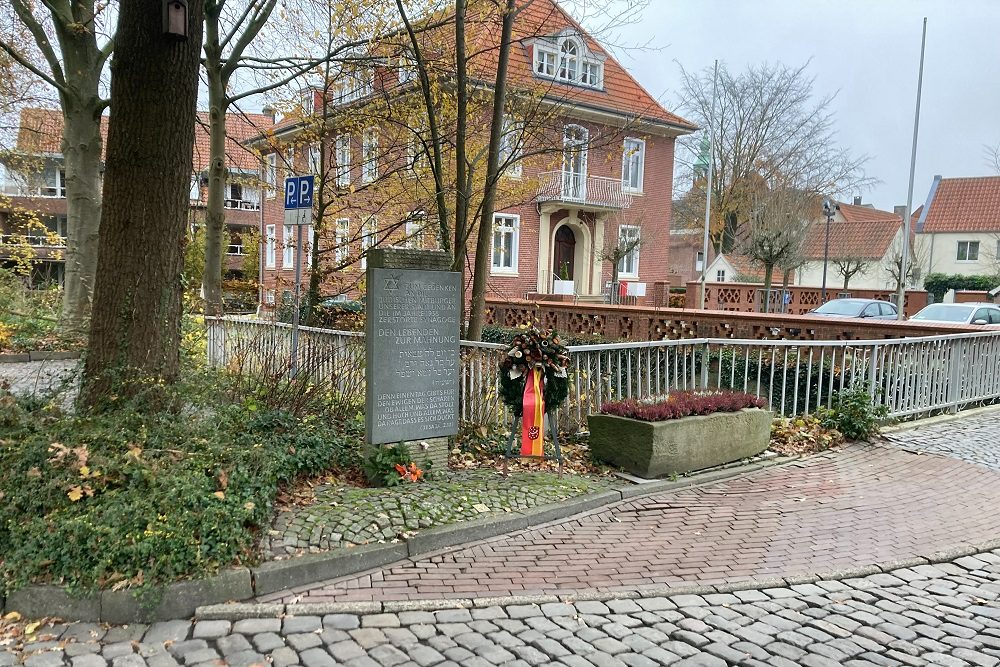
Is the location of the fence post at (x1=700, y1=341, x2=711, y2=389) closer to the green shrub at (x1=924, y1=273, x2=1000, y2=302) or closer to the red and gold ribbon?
the red and gold ribbon

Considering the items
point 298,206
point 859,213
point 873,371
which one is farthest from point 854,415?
point 859,213

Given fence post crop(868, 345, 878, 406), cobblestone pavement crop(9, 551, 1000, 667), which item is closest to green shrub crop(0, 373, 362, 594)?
cobblestone pavement crop(9, 551, 1000, 667)

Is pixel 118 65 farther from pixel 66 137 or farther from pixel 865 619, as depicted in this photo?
pixel 66 137

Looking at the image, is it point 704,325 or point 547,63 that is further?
point 547,63

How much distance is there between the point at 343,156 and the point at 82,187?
499 cm

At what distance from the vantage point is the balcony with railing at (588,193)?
27281 millimetres

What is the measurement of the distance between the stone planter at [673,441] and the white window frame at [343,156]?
6165mm

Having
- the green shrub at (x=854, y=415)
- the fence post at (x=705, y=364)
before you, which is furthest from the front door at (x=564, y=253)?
the fence post at (x=705, y=364)

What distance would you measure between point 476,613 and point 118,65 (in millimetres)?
5117

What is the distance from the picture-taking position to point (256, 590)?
4.22 metres

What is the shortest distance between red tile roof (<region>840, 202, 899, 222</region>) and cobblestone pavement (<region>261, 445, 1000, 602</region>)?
216ft

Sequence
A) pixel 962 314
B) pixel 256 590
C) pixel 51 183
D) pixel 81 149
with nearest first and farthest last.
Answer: pixel 256 590
pixel 81 149
pixel 962 314
pixel 51 183

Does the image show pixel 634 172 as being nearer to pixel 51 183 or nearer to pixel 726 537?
pixel 726 537

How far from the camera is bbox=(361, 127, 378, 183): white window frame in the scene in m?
10.9
